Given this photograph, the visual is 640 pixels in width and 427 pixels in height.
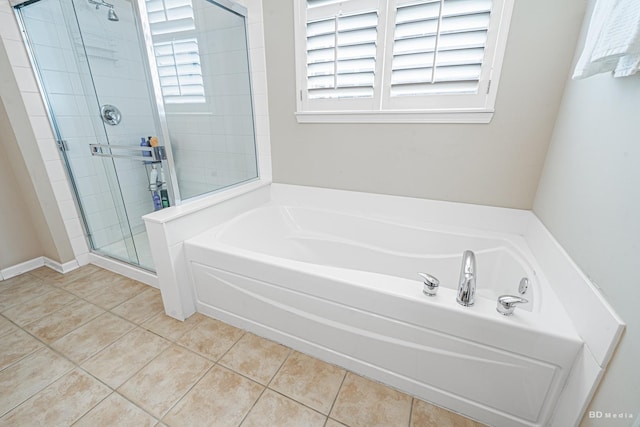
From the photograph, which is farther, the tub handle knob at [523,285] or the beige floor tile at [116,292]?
the beige floor tile at [116,292]

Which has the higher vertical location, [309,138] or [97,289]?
[309,138]

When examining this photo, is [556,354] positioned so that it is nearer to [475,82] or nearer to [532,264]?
[532,264]

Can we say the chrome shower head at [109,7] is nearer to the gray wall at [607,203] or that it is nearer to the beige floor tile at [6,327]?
the beige floor tile at [6,327]

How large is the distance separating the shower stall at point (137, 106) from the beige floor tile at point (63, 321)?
41 centimetres

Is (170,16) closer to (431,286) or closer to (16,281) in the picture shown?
(431,286)

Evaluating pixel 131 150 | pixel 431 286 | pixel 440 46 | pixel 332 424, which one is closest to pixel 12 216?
pixel 131 150

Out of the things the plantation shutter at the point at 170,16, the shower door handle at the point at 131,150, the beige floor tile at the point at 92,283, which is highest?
the plantation shutter at the point at 170,16

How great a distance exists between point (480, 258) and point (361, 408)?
3.51 ft

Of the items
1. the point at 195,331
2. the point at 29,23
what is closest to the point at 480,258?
the point at 195,331

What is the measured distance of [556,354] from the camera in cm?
90

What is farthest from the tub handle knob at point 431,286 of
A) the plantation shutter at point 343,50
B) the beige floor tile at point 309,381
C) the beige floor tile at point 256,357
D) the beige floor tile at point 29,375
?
the beige floor tile at point 29,375

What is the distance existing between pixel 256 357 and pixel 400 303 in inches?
32.5

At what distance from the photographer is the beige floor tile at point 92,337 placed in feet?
4.70

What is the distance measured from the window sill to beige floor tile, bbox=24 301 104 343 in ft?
6.25
